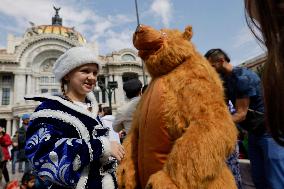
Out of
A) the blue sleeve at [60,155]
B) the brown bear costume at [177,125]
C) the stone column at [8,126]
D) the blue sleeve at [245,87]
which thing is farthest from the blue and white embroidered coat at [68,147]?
the stone column at [8,126]

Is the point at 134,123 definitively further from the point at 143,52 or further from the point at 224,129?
the point at 224,129

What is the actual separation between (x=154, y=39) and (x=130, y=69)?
120 feet

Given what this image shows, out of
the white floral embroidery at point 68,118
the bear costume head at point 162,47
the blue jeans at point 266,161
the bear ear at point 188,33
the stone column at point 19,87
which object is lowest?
the blue jeans at point 266,161

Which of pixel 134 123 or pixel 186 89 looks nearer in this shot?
pixel 186 89

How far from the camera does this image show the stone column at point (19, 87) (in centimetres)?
3459

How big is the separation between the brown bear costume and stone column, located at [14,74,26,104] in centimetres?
3552

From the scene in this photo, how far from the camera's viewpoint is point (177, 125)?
1.57m

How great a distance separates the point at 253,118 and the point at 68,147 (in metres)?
1.88

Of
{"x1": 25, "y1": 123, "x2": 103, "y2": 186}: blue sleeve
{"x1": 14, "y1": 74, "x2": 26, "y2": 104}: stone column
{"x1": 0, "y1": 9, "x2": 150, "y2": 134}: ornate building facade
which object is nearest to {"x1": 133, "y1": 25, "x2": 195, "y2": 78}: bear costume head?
{"x1": 25, "y1": 123, "x2": 103, "y2": 186}: blue sleeve

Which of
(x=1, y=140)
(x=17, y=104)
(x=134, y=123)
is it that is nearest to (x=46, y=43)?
(x=17, y=104)

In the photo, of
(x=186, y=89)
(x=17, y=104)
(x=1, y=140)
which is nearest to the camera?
(x=186, y=89)

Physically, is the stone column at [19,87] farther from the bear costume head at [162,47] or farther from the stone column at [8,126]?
the bear costume head at [162,47]

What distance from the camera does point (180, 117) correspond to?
5.18 feet

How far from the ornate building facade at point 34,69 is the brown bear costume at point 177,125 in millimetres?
30140
